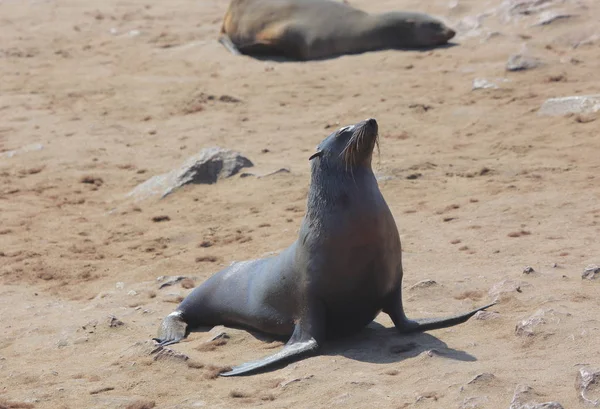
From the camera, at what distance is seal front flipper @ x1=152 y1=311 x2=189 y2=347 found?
518 centimetres

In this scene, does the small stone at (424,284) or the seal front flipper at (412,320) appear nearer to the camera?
the seal front flipper at (412,320)

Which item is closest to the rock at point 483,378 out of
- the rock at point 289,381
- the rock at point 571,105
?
the rock at point 289,381

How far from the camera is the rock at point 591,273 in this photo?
5211mm

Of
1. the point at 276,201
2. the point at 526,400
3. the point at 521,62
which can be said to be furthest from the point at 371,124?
the point at 521,62

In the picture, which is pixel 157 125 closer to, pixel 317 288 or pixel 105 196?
pixel 105 196

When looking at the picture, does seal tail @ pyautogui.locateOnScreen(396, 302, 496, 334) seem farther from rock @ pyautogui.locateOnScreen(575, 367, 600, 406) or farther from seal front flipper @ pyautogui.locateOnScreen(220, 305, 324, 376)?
rock @ pyautogui.locateOnScreen(575, 367, 600, 406)

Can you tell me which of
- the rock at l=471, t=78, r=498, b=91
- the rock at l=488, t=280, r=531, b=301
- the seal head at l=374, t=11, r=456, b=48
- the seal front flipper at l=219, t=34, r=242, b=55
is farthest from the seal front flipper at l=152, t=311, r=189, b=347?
the seal front flipper at l=219, t=34, r=242, b=55

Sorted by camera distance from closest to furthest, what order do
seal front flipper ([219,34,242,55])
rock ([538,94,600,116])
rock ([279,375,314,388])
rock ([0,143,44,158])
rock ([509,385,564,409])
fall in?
rock ([509,385,564,409]) → rock ([279,375,314,388]) → rock ([538,94,600,116]) → rock ([0,143,44,158]) → seal front flipper ([219,34,242,55])

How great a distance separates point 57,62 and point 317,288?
28.9ft

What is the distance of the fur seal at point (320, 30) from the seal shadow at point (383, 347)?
730 cm

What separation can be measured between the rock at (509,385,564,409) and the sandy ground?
0.03m

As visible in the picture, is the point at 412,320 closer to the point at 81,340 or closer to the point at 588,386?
the point at 588,386

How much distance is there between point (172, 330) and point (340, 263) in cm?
103

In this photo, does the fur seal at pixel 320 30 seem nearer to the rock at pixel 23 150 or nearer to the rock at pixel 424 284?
the rock at pixel 23 150
